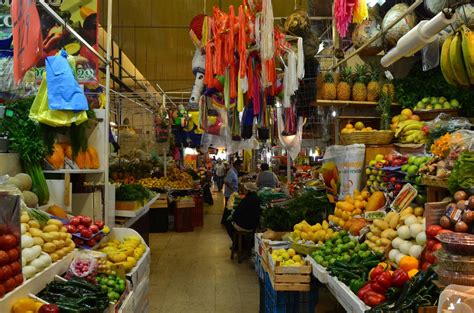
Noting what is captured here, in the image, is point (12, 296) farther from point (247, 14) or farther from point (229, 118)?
point (229, 118)

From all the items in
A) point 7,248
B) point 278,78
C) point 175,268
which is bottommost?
point 175,268

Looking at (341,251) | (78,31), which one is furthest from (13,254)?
(78,31)

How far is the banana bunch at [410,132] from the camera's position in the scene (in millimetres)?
4988

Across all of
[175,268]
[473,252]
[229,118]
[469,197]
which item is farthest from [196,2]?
[473,252]

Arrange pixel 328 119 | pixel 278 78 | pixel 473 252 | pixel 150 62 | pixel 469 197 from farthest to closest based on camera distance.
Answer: pixel 150 62
pixel 328 119
pixel 278 78
pixel 469 197
pixel 473 252

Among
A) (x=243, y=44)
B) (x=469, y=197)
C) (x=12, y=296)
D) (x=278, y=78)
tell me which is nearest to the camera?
(x=12, y=296)

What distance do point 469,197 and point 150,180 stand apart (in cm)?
990

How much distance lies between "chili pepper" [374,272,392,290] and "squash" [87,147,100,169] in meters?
3.09

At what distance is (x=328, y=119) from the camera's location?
6926 millimetres

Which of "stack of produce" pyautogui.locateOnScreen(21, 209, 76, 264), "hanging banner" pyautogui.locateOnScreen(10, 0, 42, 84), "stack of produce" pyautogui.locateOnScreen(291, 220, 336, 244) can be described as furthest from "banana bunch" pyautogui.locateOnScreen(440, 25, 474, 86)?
"stack of produce" pyautogui.locateOnScreen(21, 209, 76, 264)

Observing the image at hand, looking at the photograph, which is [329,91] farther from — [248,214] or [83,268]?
[83,268]

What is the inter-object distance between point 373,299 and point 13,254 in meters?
2.23

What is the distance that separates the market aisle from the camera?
5.82m

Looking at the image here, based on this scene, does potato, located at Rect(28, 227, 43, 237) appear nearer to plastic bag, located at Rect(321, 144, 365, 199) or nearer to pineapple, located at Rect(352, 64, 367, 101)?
plastic bag, located at Rect(321, 144, 365, 199)
